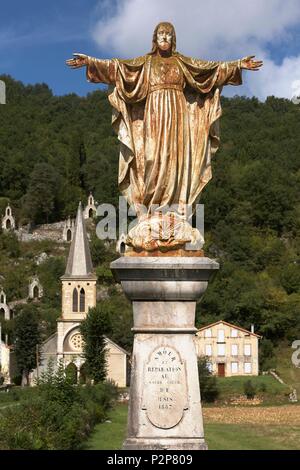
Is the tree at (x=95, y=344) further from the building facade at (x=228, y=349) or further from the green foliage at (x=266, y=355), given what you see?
the green foliage at (x=266, y=355)

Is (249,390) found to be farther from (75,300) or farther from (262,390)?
(75,300)

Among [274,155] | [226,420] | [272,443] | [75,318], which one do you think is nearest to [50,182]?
[274,155]

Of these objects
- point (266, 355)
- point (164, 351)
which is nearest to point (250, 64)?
point (164, 351)

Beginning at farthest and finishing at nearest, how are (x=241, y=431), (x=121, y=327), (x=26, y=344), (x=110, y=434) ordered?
(x=121, y=327) < (x=26, y=344) < (x=241, y=431) < (x=110, y=434)

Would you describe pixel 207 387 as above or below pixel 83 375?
below

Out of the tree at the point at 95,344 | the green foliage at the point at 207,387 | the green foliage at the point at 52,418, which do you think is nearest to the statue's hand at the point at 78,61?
the green foliage at the point at 52,418

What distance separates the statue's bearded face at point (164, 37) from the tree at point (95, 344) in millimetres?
45622

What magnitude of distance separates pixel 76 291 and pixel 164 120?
58536 mm

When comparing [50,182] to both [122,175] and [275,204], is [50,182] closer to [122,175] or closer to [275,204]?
[275,204]

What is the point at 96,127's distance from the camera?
14400 centimetres

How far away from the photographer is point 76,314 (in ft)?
219

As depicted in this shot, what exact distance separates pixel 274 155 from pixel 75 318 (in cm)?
6469

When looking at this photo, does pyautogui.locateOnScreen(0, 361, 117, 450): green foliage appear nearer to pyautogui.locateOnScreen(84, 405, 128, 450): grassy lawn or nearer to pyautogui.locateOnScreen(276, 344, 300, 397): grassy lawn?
pyautogui.locateOnScreen(84, 405, 128, 450): grassy lawn

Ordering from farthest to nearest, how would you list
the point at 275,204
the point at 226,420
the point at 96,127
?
the point at 96,127
the point at 275,204
the point at 226,420
